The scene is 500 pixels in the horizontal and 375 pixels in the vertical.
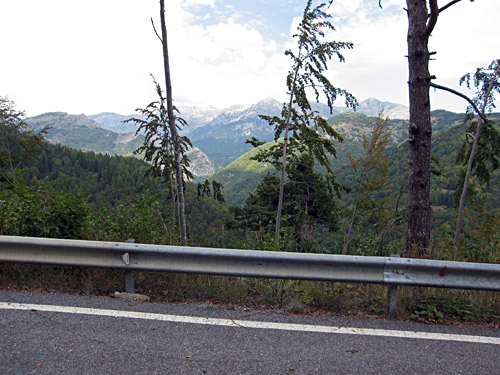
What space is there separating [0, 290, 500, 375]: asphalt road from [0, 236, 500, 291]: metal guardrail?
381 millimetres

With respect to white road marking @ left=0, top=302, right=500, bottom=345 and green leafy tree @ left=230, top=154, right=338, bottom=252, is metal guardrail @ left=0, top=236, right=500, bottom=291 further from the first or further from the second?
green leafy tree @ left=230, top=154, right=338, bottom=252

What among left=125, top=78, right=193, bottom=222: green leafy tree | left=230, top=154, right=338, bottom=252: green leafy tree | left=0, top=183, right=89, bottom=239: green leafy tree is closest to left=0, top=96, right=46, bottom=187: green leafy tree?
left=125, top=78, right=193, bottom=222: green leafy tree

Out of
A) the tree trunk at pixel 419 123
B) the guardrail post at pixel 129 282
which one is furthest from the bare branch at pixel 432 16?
the guardrail post at pixel 129 282

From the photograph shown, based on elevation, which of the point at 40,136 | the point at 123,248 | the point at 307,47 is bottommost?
the point at 123,248

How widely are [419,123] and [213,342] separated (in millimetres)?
4141

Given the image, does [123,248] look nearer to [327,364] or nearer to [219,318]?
[219,318]

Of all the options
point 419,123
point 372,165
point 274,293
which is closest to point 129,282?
point 274,293

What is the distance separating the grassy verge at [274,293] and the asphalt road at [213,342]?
0.71ft

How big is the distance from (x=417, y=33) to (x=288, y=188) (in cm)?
2023

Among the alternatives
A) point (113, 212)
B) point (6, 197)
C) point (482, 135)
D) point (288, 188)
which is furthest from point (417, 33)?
point (288, 188)

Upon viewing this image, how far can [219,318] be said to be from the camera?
316 cm

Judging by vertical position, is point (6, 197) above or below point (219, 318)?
above

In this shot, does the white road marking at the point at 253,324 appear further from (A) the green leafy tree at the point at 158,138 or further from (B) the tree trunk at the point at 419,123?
(A) the green leafy tree at the point at 158,138

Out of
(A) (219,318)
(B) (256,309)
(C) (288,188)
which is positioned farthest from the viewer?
(C) (288,188)
